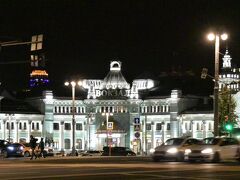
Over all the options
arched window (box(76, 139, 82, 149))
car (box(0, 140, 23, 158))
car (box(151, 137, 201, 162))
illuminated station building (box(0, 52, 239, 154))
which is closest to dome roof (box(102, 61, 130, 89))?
illuminated station building (box(0, 52, 239, 154))

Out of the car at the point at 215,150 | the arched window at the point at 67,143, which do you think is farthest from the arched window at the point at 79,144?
the car at the point at 215,150

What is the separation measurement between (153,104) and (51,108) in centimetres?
2555

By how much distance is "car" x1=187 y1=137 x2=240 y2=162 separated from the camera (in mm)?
42531

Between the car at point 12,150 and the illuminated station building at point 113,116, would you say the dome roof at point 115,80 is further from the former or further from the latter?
the car at point 12,150

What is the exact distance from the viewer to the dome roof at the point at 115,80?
179 metres

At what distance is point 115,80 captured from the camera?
178 meters

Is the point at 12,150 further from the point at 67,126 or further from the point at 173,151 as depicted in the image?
the point at 67,126

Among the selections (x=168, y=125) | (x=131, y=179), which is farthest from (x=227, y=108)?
(x=168, y=125)

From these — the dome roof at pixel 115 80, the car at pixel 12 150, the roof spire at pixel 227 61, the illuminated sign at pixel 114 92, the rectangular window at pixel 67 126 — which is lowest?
the car at pixel 12 150

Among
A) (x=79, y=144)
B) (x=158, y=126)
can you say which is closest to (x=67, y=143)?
(x=79, y=144)

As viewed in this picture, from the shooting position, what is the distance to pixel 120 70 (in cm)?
18212

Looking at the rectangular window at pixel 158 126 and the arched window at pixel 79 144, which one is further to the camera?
the arched window at pixel 79 144

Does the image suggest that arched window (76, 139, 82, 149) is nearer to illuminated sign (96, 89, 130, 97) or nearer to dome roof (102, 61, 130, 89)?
illuminated sign (96, 89, 130, 97)

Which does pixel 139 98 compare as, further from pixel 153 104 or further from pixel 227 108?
pixel 227 108
